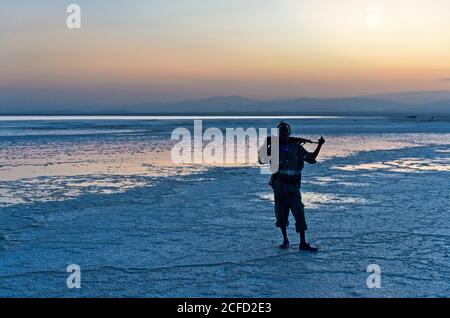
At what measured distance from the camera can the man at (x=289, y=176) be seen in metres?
6.05

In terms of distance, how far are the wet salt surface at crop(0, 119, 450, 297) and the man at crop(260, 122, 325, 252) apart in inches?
15.0

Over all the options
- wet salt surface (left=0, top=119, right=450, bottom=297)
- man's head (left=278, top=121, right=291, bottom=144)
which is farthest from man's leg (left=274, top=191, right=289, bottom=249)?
man's head (left=278, top=121, right=291, bottom=144)

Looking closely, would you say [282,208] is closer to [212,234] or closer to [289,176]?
A: [289,176]

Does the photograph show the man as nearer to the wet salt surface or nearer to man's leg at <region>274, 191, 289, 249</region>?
man's leg at <region>274, 191, 289, 249</region>

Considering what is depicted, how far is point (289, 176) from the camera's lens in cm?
610

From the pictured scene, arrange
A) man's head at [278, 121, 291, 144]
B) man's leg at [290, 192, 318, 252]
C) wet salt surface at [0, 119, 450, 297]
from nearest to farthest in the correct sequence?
1. wet salt surface at [0, 119, 450, 297]
2. man's head at [278, 121, 291, 144]
3. man's leg at [290, 192, 318, 252]

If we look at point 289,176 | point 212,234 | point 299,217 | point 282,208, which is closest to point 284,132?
point 289,176

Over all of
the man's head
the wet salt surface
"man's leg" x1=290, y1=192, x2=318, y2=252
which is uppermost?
the man's head

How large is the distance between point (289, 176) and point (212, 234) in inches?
62.4

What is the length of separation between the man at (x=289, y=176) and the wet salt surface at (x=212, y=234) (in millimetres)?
380

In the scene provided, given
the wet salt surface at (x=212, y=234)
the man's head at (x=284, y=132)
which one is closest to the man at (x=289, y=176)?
the man's head at (x=284, y=132)

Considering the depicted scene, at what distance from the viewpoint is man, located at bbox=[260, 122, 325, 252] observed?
6.05m

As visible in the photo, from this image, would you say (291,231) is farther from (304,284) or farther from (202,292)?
(202,292)

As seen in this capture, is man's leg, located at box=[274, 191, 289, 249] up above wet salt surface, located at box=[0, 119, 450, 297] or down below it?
above
